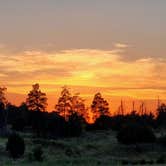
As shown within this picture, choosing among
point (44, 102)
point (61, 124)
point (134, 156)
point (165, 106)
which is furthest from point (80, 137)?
point (165, 106)

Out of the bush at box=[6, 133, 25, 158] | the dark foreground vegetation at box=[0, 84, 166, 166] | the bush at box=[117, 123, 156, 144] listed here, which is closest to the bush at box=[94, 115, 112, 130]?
the dark foreground vegetation at box=[0, 84, 166, 166]

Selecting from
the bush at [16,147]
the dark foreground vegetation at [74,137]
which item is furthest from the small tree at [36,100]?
the bush at [16,147]

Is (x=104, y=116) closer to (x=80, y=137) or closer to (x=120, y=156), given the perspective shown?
(x=80, y=137)

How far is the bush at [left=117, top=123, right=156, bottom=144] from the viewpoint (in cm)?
8112

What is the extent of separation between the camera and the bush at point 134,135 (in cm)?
8112

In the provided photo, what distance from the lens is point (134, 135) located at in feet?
268

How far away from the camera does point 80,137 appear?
9731 cm

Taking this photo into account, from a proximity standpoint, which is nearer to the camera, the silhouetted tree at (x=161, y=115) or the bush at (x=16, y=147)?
the bush at (x=16, y=147)

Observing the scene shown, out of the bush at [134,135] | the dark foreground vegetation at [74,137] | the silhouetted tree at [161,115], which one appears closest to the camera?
the dark foreground vegetation at [74,137]

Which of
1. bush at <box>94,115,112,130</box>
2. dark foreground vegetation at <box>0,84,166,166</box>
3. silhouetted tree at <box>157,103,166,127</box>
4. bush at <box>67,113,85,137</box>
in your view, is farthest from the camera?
silhouetted tree at <box>157,103,166,127</box>

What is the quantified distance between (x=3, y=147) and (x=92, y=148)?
14251 millimetres

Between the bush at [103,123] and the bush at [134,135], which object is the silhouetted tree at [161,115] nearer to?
the bush at [103,123]

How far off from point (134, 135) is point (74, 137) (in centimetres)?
1829

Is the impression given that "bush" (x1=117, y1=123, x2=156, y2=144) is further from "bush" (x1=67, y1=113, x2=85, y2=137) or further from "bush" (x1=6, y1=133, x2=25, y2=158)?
"bush" (x1=6, y1=133, x2=25, y2=158)
